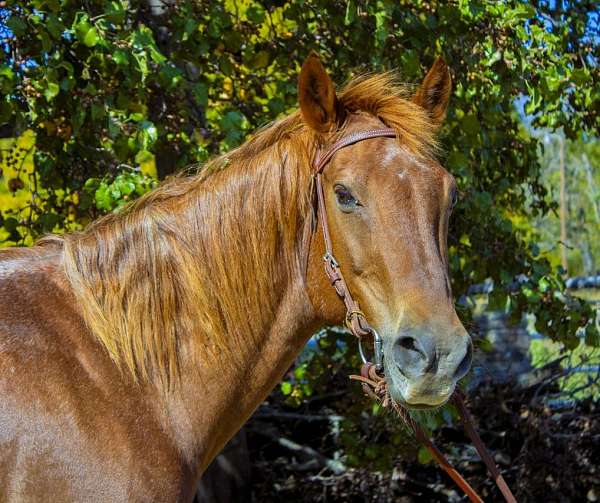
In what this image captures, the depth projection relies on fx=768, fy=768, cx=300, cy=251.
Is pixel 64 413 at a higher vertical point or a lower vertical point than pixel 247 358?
higher

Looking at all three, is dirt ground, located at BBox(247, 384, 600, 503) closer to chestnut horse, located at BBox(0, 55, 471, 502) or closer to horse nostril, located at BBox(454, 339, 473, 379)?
chestnut horse, located at BBox(0, 55, 471, 502)

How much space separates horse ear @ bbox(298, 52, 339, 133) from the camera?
8.57 feet

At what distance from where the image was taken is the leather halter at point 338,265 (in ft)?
8.21

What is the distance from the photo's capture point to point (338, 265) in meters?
2.55

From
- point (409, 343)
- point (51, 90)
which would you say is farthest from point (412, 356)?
point (51, 90)

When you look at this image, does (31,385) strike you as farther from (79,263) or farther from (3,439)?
(79,263)

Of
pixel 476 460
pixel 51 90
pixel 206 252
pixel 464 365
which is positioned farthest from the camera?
pixel 476 460

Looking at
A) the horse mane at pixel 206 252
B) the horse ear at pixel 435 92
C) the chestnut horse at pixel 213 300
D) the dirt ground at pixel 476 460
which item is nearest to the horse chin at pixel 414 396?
the chestnut horse at pixel 213 300

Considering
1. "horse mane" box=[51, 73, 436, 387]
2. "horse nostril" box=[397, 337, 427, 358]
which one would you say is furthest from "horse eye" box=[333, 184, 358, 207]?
"horse nostril" box=[397, 337, 427, 358]

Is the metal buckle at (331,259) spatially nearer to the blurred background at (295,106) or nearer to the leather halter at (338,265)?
the leather halter at (338,265)

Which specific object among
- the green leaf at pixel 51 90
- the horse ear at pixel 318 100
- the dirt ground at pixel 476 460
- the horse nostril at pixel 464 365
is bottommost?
the dirt ground at pixel 476 460

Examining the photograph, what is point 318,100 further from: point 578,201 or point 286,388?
point 578,201

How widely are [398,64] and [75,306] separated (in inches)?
98.3

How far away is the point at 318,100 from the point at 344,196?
1.25 feet
